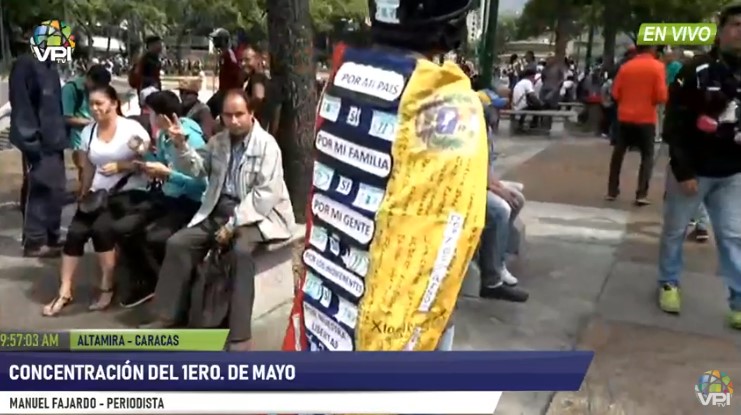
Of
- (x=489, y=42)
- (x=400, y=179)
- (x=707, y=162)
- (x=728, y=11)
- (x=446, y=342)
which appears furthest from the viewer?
(x=707, y=162)

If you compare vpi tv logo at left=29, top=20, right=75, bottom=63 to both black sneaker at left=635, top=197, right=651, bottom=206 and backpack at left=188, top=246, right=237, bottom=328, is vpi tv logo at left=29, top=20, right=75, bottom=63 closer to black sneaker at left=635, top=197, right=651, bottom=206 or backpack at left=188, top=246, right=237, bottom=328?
backpack at left=188, top=246, right=237, bottom=328

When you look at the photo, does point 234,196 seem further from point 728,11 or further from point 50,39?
point 728,11

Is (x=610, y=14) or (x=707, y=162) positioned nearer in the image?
(x=610, y=14)

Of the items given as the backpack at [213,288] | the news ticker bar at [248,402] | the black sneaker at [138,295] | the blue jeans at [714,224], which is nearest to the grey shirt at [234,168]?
the backpack at [213,288]

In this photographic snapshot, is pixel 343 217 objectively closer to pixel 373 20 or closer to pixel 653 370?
pixel 373 20

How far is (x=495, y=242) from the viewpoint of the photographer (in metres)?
3.18

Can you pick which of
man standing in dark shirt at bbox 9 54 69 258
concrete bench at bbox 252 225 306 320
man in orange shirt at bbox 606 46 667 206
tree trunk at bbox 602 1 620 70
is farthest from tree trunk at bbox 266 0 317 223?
man in orange shirt at bbox 606 46 667 206

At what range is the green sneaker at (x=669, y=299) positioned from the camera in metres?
3.17

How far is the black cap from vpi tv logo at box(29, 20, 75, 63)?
1.90 meters

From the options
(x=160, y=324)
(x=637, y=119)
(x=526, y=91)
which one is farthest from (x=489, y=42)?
(x=637, y=119)

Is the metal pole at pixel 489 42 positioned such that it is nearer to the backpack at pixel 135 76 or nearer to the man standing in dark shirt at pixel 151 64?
the man standing in dark shirt at pixel 151 64

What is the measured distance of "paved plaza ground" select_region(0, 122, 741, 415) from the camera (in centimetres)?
240

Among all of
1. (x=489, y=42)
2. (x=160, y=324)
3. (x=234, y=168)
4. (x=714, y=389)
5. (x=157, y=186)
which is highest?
(x=489, y=42)

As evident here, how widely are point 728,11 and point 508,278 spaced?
1169 millimetres
